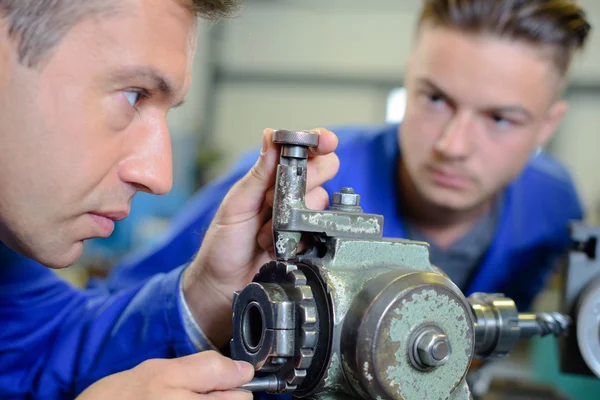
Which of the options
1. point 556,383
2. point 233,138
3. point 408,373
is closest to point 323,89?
point 233,138

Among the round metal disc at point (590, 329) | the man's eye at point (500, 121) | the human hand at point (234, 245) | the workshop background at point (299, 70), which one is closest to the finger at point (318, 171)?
the human hand at point (234, 245)

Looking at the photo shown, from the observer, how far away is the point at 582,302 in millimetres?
764

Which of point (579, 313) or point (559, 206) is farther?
point (559, 206)

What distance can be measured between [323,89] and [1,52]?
4029 millimetres

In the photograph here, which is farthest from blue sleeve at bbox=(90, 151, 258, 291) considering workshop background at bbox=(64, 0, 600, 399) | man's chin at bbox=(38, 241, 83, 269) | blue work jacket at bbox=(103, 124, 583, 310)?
workshop background at bbox=(64, 0, 600, 399)

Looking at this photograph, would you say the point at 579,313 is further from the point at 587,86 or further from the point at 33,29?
the point at 587,86

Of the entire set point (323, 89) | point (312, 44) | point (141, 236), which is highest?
point (312, 44)

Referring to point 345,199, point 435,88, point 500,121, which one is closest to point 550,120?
point 500,121

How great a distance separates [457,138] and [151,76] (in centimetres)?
70

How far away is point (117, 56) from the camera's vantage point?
21.3 inches

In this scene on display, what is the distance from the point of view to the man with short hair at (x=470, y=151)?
3.80 ft

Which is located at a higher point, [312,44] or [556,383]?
[312,44]

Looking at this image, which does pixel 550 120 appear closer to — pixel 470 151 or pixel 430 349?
pixel 470 151

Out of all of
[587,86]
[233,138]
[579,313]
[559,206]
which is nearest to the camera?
[579,313]
